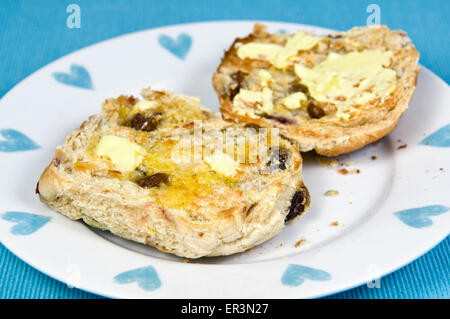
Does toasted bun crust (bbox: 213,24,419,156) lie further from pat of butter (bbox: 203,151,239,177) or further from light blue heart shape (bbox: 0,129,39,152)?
light blue heart shape (bbox: 0,129,39,152)

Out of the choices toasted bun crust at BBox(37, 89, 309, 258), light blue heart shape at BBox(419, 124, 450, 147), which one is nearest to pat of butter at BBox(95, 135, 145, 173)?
toasted bun crust at BBox(37, 89, 309, 258)

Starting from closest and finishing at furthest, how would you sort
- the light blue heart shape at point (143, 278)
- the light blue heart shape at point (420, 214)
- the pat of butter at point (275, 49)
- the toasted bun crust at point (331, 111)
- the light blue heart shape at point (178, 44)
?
the light blue heart shape at point (143, 278), the light blue heart shape at point (420, 214), the toasted bun crust at point (331, 111), the pat of butter at point (275, 49), the light blue heart shape at point (178, 44)

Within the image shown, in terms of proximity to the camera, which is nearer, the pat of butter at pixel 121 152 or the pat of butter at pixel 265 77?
the pat of butter at pixel 121 152

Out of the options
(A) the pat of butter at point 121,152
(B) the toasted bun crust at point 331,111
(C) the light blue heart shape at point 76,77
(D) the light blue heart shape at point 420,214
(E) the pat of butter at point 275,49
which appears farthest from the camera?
(C) the light blue heart shape at point 76,77

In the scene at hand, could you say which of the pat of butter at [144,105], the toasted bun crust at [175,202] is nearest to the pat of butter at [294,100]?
the toasted bun crust at [175,202]

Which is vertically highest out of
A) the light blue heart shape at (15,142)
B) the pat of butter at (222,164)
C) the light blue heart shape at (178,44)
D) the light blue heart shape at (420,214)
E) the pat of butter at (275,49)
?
the light blue heart shape at (178,44)

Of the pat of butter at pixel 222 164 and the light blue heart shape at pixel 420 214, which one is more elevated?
the pat of butter at pixel 222 164

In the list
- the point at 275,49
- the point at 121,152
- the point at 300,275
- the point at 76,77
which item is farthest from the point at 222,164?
the point at 76,77

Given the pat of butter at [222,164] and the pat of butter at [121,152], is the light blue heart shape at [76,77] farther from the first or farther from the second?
the pat of butter at [222,164]
